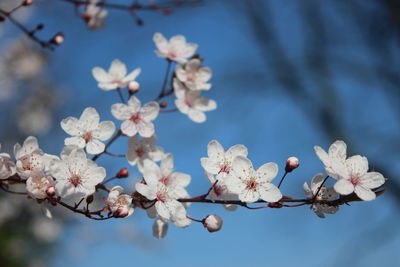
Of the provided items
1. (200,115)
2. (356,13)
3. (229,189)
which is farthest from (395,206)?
(229,189)

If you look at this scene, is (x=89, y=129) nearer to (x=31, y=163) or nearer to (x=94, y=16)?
(x=31, y=163)

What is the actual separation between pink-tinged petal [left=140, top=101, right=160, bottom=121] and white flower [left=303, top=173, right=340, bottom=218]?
1.81 ft

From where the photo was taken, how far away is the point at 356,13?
5.36 m

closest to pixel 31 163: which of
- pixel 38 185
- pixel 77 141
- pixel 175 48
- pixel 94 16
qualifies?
pixel 38 185

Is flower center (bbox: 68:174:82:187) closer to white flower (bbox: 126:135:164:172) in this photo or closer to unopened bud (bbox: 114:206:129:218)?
unopened bud (bbox: 114:206:129:218)

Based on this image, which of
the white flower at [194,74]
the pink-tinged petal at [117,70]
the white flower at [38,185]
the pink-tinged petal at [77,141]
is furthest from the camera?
the pink-tinged petal at [117,70]

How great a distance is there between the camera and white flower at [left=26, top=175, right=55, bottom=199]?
3.61 ft

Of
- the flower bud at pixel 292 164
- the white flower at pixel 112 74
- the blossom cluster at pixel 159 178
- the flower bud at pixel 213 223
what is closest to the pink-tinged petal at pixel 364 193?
the blossom cluster at pixel 159 178

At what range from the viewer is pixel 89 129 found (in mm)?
1331

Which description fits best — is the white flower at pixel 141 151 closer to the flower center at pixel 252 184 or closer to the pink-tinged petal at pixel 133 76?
the pink-tinged petal at pixel 133 76

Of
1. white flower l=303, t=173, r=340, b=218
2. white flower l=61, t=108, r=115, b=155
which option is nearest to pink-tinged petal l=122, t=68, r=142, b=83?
white flower l=61, t=108, r=115, b=155

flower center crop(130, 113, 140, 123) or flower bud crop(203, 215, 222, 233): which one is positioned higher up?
flower center crop(130, 113, 140, 123)

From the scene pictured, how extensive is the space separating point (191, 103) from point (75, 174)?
58 cm

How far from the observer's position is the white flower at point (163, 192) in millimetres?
1138
